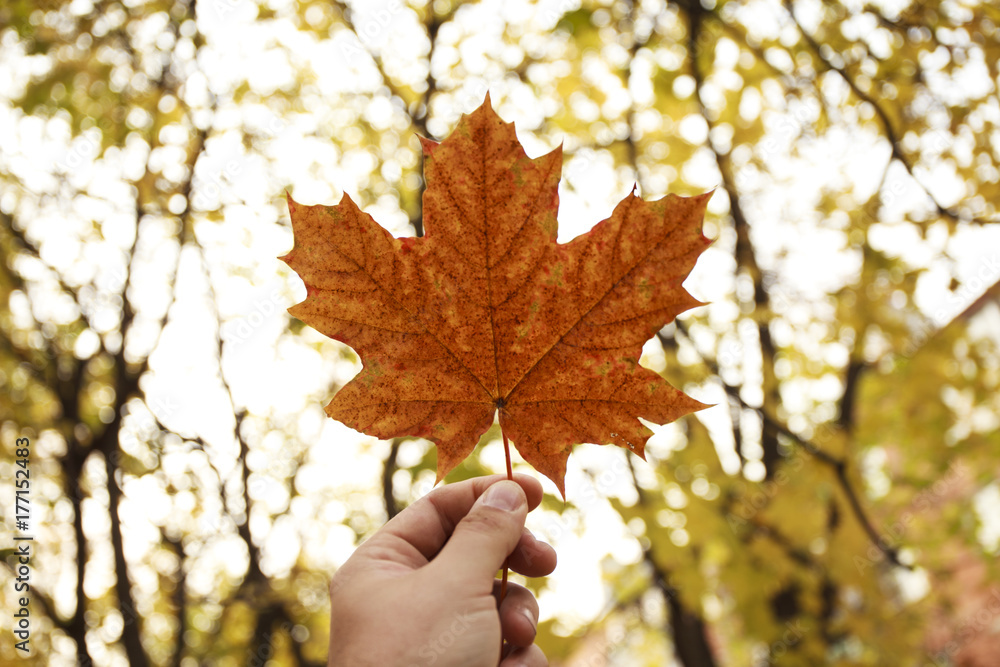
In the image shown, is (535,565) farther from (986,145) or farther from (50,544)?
(50,544)

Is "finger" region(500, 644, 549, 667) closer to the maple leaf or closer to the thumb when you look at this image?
the thumb

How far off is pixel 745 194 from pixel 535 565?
3.49 meters

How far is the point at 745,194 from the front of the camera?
4.08 m

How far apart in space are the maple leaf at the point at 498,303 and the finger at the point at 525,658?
1.75 feet

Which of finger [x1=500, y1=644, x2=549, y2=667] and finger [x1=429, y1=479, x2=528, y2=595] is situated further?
finger [x1=500, y1=644, x2=549, y2=667]

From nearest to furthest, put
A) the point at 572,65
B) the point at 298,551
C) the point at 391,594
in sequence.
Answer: the point at 391,594
the point at 572,65
the point at 298,551

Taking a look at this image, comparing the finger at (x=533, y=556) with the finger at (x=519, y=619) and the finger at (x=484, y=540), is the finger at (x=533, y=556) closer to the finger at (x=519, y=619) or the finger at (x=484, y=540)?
the finger at (x=519, y=619)

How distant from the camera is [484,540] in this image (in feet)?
3.82

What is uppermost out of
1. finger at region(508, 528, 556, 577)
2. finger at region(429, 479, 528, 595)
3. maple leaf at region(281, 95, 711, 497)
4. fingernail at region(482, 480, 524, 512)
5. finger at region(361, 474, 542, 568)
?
maple leaf at region(281, 95, 711, 497)

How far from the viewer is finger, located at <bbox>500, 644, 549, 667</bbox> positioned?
1333mm

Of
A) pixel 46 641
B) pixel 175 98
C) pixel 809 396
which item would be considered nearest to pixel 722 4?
pixel 175 98

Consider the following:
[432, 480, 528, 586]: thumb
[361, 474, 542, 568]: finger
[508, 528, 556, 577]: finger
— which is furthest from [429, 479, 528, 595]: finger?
[508, 528, 556, 577]: finger

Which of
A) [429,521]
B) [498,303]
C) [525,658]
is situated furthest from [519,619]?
[498,303]

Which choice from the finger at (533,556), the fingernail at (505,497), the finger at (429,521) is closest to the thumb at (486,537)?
the fingernail at (505,497)
